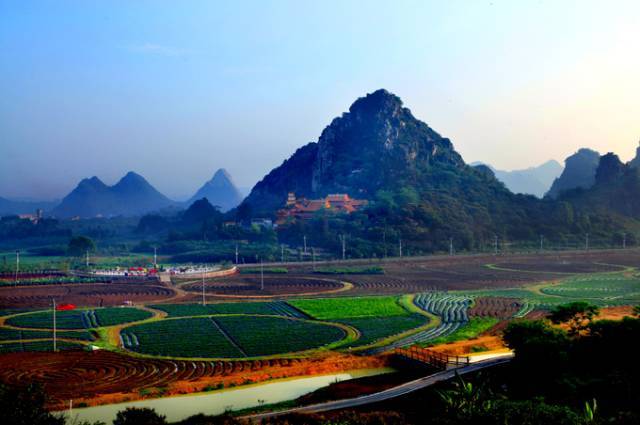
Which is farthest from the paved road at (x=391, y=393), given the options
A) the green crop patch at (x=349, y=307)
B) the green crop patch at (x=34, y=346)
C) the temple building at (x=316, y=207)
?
the temple building at (x=316, y=207)

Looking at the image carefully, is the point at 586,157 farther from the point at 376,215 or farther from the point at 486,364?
the point at 486,364

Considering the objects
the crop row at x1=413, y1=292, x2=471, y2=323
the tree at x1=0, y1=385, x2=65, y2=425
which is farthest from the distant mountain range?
the tree at x1=0, y1=385, x2=65, y2=425

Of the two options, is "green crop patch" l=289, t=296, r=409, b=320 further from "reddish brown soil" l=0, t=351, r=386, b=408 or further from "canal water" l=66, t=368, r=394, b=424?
"canal water" l=66, t=368, r=394, b=424

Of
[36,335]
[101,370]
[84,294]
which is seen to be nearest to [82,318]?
[36,335]

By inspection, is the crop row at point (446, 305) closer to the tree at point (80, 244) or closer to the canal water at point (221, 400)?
the canal water at point (221, 400)

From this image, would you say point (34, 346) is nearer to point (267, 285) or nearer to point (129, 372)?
point (129, 372)
